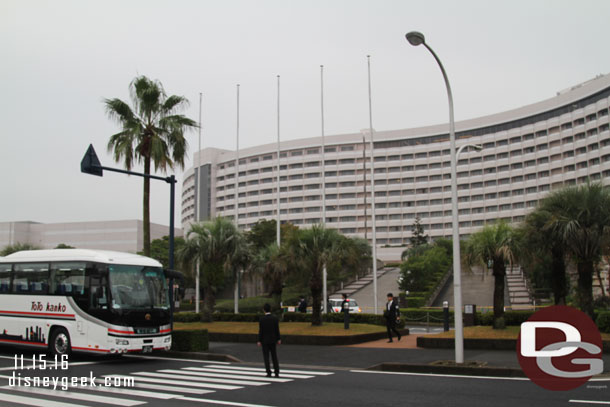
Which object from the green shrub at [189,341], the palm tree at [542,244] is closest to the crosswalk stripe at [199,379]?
the green shrub at [189,341]

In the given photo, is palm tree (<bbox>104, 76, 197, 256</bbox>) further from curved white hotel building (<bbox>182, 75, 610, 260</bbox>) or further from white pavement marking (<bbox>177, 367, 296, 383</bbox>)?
curved white hotel building (<bbox>182, 75, 610, 260</bbox>)

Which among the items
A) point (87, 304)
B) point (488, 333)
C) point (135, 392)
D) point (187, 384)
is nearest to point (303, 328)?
point (488, 333)

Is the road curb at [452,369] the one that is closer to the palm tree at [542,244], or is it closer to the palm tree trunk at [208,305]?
the palm tree at [542,244]

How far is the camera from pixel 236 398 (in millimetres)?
10070

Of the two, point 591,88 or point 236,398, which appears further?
point 591,88

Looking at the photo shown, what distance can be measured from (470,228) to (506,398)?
9222cm

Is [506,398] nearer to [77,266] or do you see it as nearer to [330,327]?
[77,266]

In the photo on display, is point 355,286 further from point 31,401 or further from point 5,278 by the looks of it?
point 31,401

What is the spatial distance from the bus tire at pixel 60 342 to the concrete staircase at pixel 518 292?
1366 inches

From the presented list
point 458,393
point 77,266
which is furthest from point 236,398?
point 77,266

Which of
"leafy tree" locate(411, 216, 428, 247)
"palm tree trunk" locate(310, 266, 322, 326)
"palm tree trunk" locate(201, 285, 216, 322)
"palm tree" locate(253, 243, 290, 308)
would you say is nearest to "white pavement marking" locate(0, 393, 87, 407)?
"palm tree" locate(253, 243, 290, 308)

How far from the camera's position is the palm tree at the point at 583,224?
1764cm

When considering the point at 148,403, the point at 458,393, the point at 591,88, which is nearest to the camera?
the point at 148,403

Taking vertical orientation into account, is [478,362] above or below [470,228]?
below
